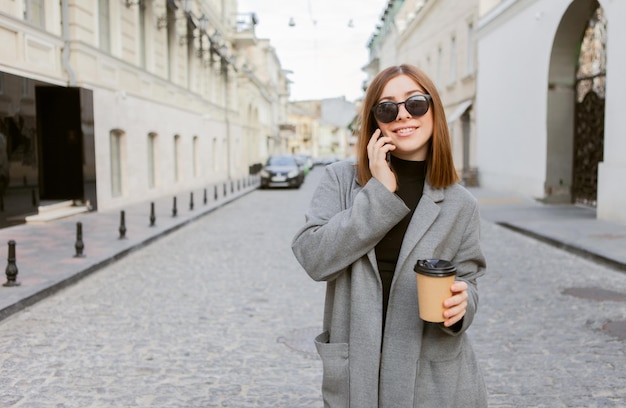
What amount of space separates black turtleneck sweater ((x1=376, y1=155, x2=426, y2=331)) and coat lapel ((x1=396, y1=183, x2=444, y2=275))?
4 cm

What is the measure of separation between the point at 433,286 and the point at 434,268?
1.9 inches

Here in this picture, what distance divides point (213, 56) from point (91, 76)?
16360 mm

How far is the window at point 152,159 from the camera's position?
2103 centimetres

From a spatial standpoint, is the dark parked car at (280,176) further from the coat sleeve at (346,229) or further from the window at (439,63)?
the coat sleeve at (346,229)

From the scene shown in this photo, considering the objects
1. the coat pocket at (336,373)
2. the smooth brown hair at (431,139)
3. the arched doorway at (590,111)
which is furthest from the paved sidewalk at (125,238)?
the smooth brown hair at (431,139)

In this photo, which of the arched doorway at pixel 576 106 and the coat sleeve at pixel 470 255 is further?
the arched doorway at pixel 576 106

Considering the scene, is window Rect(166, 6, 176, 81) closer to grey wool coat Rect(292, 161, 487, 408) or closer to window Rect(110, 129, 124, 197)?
window Rect(110, 129, 124, 197)

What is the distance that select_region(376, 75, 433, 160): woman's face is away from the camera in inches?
75.4

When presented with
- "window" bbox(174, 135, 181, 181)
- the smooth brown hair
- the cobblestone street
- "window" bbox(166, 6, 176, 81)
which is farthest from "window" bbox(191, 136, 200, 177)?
the smooth brown hair

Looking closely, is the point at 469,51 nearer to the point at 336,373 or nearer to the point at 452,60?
the point at 452,60

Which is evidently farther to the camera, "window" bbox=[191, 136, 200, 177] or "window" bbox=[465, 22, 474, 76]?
"window" bbox=[191, 136, 200, 177]

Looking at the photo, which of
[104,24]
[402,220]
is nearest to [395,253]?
[402,220]

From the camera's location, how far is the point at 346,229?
1800mm

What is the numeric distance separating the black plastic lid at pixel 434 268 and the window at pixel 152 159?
65.5ft
